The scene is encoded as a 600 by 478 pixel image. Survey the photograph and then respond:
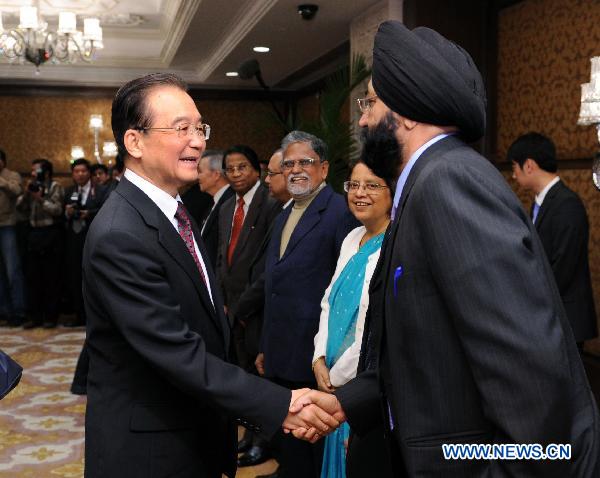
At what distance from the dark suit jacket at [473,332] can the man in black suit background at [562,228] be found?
240 centimetres


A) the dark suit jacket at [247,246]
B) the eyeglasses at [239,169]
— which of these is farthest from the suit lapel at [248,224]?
the eyeglasses at [239,169]

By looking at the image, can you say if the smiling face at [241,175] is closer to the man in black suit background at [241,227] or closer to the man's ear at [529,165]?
the man in black suit background at [241,227]

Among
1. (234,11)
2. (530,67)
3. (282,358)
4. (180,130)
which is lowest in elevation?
(282,358)

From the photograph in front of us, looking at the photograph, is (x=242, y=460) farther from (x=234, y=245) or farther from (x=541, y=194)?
(x=541, y=194)

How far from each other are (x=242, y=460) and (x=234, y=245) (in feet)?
3.79

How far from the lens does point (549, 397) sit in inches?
42.5

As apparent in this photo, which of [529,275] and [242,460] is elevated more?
[529,275]

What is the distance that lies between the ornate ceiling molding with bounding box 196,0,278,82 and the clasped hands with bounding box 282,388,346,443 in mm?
4508

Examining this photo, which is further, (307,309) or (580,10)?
(580,10)

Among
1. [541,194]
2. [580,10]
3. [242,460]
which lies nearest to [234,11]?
[580,10]

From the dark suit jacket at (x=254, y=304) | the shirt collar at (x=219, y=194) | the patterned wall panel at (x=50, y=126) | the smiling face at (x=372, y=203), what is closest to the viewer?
the smiling face at (x=372, y=203)

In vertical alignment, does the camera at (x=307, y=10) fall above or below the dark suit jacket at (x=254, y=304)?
above

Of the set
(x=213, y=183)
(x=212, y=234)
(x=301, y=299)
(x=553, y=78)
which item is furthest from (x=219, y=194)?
(x=553, y=78)

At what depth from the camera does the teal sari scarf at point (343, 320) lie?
7.88ft
